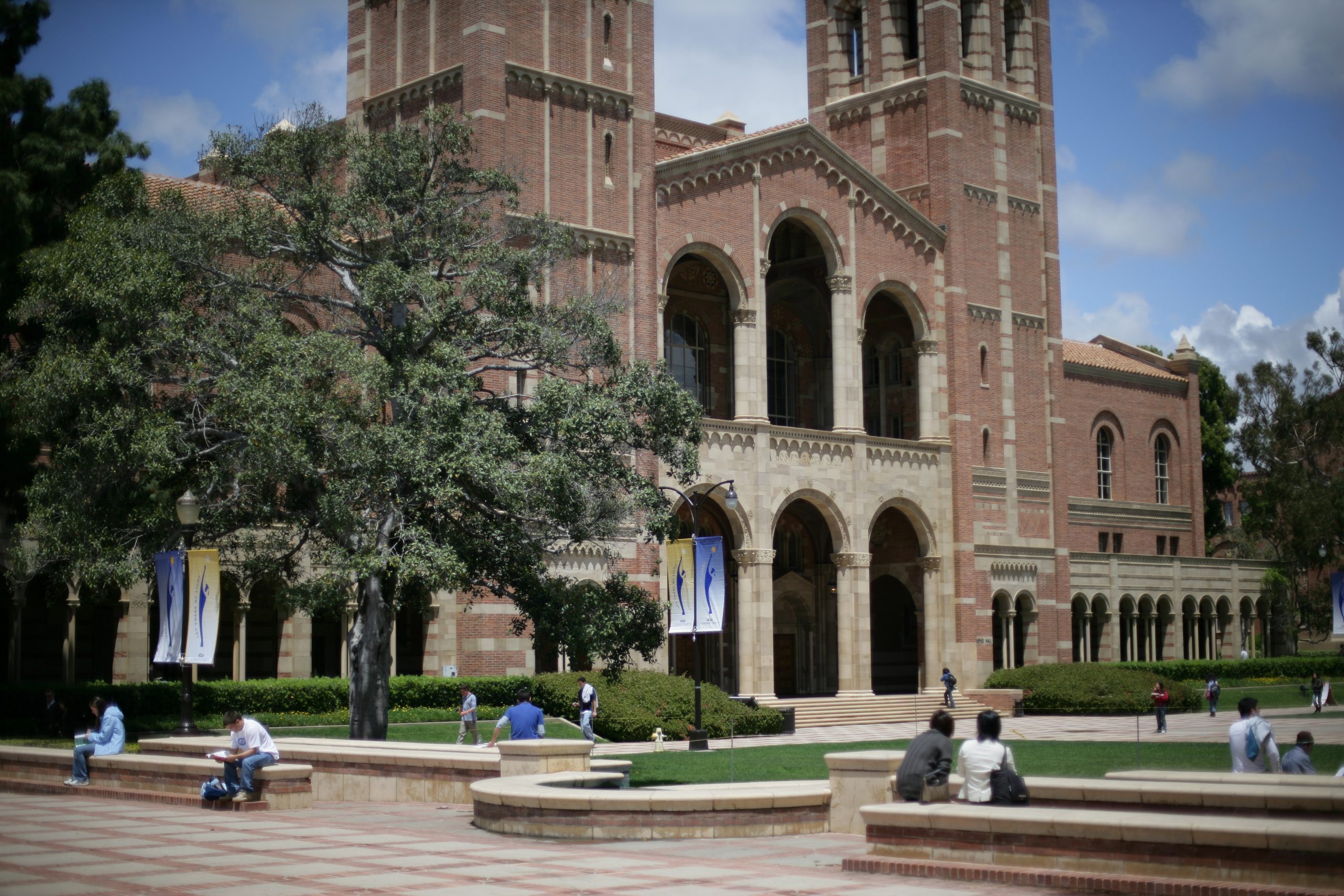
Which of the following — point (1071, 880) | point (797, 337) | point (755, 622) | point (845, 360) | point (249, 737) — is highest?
point (797, 337)

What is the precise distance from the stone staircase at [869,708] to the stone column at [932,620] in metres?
0.76

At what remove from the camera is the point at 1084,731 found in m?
38.6

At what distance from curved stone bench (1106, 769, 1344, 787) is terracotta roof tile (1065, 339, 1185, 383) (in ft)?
150

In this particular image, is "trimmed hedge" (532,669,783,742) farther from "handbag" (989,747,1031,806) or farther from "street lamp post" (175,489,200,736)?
"handbag" (989,747,1031,806)

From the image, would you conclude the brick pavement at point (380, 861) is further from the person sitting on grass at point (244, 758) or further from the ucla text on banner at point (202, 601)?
the ucla text on banner at point (202, 601)

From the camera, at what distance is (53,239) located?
30.8 m

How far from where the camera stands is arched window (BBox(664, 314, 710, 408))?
156ft

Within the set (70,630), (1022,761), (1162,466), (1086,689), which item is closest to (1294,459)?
(1162,466)

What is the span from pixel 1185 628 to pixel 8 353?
160 feet

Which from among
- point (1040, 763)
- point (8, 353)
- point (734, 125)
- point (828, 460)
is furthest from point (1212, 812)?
point (734, 125)

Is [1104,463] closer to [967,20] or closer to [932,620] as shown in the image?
[932,620]

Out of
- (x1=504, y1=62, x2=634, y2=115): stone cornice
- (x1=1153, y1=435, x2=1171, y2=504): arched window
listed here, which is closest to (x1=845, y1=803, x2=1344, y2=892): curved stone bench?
(x1=504, y1=62, x2=634, y2=115): stone cornice

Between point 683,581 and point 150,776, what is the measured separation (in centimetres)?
1025

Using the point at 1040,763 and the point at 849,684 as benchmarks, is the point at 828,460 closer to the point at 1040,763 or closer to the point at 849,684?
the point at 849,684
